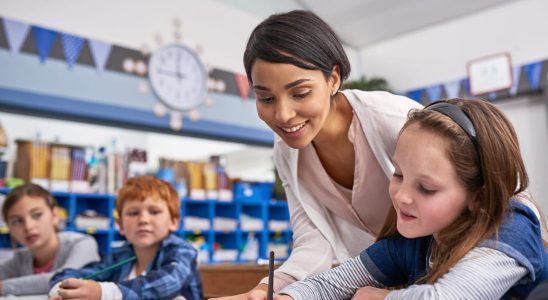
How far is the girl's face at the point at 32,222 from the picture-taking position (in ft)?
6.71

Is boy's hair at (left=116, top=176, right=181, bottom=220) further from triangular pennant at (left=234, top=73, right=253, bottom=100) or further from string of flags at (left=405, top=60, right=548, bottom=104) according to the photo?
triangular pennant at (left=234, top=73, right=253, bottom=100)

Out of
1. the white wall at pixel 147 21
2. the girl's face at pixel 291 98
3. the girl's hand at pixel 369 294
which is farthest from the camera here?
the white wall at pixel 147 21

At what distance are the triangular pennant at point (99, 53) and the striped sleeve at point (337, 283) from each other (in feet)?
13.0

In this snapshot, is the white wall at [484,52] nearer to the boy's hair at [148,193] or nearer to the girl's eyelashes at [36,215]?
the boy's hair at [148,193]

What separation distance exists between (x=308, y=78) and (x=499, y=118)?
1.09 feet

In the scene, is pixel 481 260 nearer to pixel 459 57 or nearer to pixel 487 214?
pixel 487 214

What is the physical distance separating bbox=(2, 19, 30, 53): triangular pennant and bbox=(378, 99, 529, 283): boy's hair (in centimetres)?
389

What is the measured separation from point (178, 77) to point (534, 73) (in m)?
3.46

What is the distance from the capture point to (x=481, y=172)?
28.7 inches

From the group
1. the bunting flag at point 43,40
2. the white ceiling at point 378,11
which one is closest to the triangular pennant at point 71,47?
the bunting flag at point 43,40

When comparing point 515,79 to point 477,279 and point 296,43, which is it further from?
point 477,279

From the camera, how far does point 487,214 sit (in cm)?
71

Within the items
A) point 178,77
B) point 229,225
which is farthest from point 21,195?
point 178,77

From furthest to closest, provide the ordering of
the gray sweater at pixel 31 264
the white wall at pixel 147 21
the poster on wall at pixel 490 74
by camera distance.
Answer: the poster on wall at pixel 490 74, the white wall at pixel 147 21, the gray sweater at pixel 31 264
